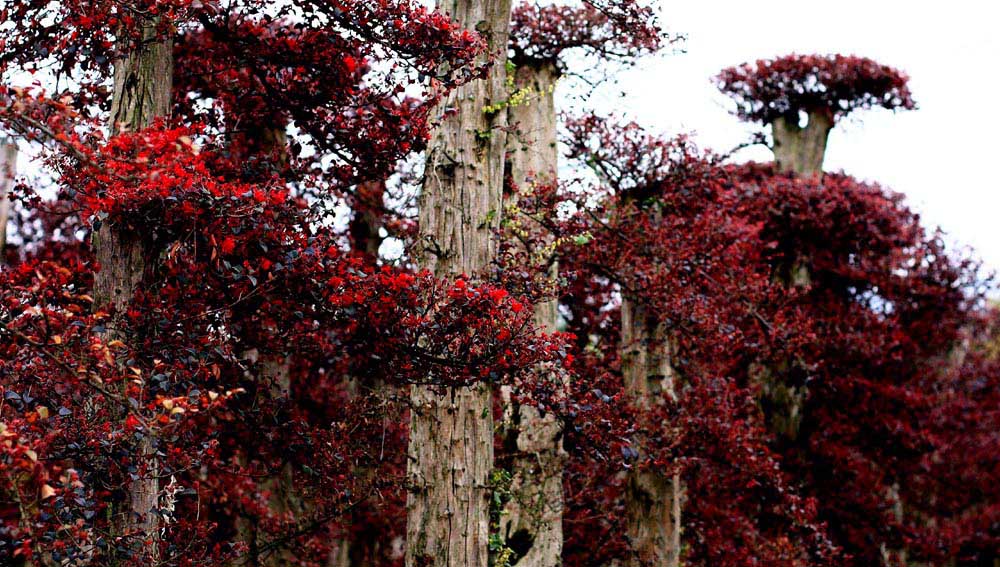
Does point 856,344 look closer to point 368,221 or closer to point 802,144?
point 802,144

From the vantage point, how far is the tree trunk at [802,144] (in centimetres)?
1672

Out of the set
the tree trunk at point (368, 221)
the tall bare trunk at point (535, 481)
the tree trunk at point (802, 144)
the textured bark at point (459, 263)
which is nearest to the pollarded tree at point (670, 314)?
the tall bare trunk at point (535, 481)

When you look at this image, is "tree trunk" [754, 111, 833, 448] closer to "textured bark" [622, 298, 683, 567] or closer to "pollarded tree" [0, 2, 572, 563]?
"textured bark" [622, 298, 683, 567]

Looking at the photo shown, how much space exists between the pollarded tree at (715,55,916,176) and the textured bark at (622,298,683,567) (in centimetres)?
694

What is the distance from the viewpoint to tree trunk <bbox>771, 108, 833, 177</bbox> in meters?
16.7

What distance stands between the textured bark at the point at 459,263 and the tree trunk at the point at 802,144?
1017 cm

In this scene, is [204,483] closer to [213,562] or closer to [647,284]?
[213,562]

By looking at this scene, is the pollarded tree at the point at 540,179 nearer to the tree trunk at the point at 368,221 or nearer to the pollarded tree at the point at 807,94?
the tree trunk at the point at 368,221

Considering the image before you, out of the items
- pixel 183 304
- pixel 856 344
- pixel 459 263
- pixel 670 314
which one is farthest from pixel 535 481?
pixel 856 344

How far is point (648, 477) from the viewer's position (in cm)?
1064

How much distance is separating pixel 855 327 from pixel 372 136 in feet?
38.3

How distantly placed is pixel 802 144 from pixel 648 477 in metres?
8.48

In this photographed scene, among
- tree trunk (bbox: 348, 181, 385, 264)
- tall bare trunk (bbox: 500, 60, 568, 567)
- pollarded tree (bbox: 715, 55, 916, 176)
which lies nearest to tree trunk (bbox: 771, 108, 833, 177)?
pollarded tree (bbox: 715, 55, 916, 176)

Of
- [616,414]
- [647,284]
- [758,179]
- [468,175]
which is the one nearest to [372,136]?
[468,175]
